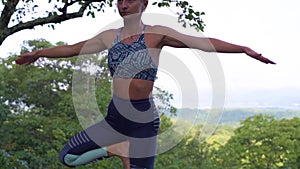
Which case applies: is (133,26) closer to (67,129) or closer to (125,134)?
(125,134)

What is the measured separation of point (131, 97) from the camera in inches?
104

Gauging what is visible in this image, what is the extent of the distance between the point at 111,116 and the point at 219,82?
580 mm

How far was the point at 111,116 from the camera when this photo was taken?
2.71 meters

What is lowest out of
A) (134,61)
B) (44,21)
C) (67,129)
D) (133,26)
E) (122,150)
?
(67,129)

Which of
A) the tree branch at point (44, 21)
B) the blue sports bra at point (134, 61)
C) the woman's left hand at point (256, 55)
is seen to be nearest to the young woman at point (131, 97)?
the blue sports bra at point (134, 61)

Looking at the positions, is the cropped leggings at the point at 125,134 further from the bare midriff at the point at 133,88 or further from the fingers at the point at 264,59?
the fingers at the point at 264,59

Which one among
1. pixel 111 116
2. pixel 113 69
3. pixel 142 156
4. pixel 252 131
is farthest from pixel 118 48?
pixel 252 131

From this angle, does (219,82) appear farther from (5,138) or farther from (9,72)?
(9,72)

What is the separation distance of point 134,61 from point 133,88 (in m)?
0.13

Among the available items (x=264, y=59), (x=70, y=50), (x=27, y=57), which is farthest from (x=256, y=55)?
(x=27, y=57)

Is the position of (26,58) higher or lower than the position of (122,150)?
higher

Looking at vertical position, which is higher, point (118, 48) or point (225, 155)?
point (118, 48)

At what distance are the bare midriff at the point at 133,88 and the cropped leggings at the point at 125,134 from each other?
0.02 m

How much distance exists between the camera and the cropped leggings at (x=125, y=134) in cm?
266
